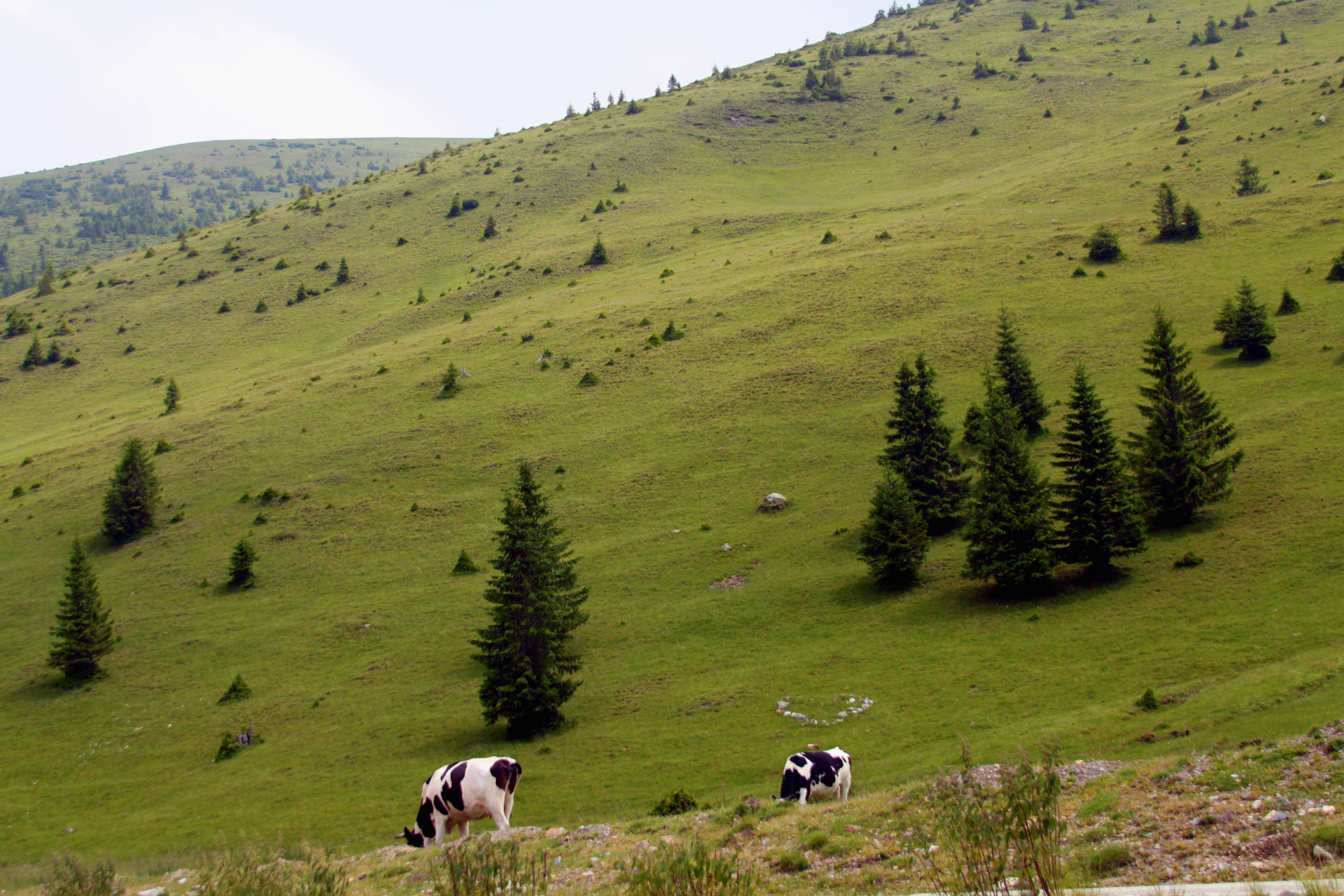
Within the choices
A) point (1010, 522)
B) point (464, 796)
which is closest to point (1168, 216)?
point (1010, 522)

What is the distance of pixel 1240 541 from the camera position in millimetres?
39000

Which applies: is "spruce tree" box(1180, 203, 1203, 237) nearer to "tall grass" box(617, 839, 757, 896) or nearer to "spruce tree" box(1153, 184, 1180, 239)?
"spruce tree" box(1153, 184, 1180, 239)

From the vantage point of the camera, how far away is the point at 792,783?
20719 millimetres

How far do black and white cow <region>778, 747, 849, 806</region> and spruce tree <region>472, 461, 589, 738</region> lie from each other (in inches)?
688

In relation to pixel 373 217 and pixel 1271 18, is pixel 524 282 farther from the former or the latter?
pixel 1271 18

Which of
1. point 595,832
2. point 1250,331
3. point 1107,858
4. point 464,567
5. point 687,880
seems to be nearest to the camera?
point 687,880

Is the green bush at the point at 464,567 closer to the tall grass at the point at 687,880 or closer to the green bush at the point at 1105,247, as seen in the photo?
the tall grass at the point at 687,880

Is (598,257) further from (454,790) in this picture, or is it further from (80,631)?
(454,790)

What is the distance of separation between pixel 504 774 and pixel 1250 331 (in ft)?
224

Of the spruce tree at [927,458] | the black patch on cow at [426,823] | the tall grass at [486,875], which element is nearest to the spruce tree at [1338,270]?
the spruce tree at [927,458]

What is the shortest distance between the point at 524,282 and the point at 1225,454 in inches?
3876

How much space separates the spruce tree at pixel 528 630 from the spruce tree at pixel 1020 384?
3808 centimetres

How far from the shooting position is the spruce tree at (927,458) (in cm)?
4978

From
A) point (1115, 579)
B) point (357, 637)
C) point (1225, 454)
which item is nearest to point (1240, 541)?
point (1115, 579)
